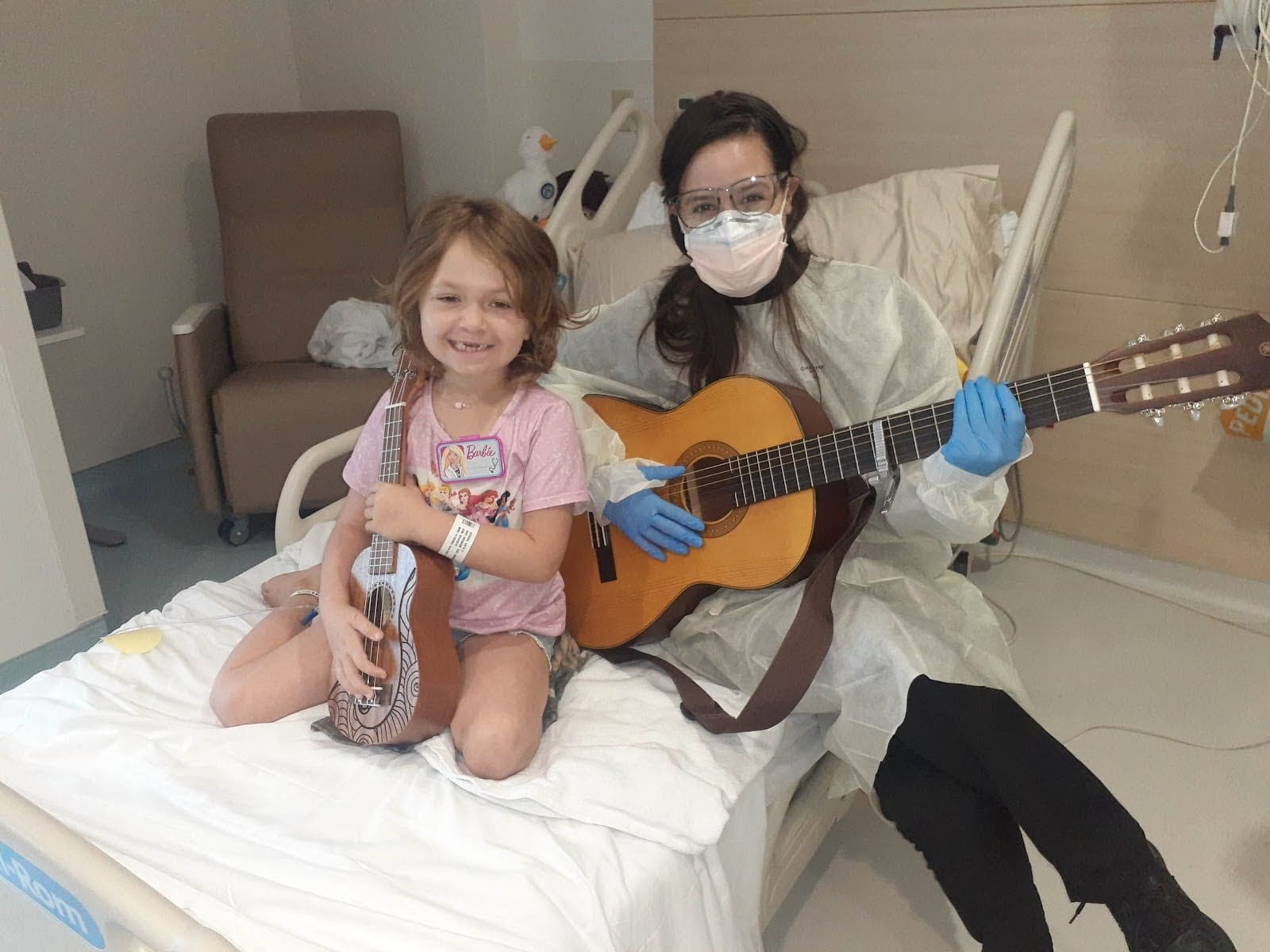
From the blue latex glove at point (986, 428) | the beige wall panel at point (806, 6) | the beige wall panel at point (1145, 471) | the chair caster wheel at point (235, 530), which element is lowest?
the chair caster wheel at point (235, 530)

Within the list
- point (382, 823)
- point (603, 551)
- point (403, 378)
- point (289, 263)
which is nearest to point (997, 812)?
point (603, 551)

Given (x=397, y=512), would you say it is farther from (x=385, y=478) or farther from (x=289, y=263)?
(x=289, y=263)

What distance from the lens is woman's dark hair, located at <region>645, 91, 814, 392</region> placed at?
153 centimetres

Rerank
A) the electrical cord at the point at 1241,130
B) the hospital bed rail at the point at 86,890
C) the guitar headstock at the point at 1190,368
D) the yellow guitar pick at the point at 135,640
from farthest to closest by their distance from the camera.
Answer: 1. the electrical cord at the point at 1241,130
2. the yellow guitar pick at the point at 135,640
3. the guitar headstock at the point at 1190,368
4. the hospital bed rail at the point at 86,890

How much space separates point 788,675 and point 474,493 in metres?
0.52

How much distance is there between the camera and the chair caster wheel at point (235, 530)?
2.94 m

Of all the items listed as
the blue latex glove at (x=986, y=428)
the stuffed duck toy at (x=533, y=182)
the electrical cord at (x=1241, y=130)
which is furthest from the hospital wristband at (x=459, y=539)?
the stuffed duck toy at (x=533, y=182)

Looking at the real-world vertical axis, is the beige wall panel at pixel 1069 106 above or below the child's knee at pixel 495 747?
above

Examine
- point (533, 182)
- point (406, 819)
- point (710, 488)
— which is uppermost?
point (533, 182)

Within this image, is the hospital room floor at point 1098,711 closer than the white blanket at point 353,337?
Yes

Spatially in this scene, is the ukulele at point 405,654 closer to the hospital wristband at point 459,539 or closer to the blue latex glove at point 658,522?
the hospital wristband at point 459,539

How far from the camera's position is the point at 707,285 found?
163cm

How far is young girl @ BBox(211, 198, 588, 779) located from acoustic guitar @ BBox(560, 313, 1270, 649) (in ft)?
0.46

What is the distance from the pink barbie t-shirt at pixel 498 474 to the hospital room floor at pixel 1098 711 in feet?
2.43
